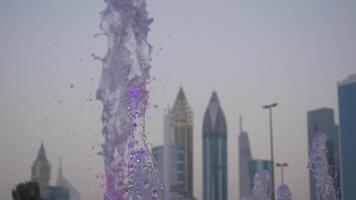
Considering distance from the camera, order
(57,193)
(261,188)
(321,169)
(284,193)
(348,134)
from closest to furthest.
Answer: (321,169), (284,193), (261,188), (57,193), (348,134)

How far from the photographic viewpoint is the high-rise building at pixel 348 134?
153 m

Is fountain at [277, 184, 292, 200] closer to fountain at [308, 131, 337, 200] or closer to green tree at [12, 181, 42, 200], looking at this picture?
fountain at [308, 131, 337, 200]

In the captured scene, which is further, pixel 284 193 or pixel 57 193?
pixel 57 193

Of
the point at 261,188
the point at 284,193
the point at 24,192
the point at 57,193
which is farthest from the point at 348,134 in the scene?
the point at 24,192

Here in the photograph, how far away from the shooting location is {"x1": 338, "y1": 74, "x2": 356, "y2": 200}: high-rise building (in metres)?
153

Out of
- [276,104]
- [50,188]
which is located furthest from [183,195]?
[276,104]

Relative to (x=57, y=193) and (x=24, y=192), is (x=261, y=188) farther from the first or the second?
(x=57, y=193)

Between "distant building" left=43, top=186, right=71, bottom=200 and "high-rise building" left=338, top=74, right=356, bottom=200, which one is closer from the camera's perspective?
"distant building" left=43, top=186, right=71, bottom=200

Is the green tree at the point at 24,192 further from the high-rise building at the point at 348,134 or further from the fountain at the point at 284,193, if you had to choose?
the high-rise building at the point at 348,134

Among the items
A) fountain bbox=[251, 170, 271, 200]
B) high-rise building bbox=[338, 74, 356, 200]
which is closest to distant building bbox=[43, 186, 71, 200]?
high-rise building bbox=[338, 74, 356, 200]

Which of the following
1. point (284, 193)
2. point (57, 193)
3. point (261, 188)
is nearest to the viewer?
point (284, 193)

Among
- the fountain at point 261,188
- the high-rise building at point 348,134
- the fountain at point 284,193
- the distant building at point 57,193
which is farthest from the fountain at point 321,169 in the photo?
the high-rise building at point 348,134

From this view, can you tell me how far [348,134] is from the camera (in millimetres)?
159875

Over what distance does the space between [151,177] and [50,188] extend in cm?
12075
